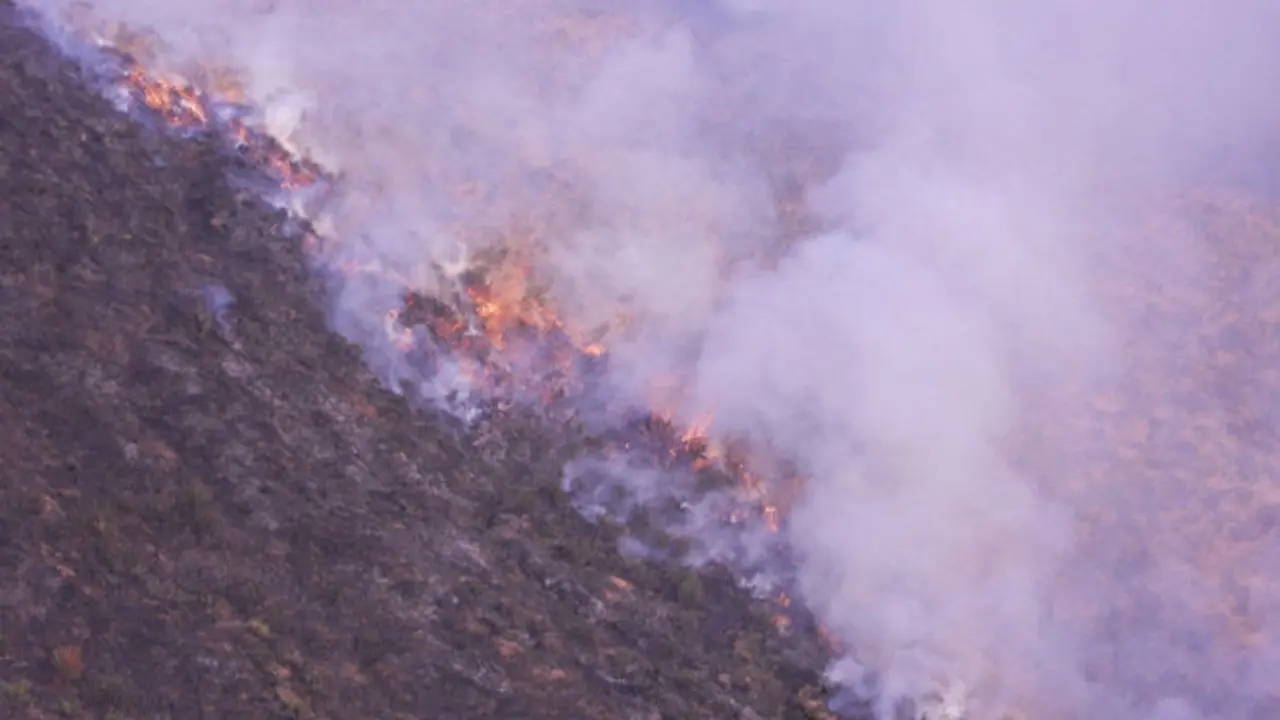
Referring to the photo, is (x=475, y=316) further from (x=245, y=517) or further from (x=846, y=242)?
(x=846, y=242)

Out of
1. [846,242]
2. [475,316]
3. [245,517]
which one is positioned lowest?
[245,517]

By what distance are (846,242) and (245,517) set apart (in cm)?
646

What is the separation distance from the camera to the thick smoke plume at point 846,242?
9195mm

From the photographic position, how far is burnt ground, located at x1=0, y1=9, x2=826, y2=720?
617 cm

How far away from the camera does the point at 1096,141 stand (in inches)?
539

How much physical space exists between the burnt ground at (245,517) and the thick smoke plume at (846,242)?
883 millimetres

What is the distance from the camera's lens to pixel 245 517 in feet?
22.7

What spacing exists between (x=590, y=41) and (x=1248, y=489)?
8.48 m

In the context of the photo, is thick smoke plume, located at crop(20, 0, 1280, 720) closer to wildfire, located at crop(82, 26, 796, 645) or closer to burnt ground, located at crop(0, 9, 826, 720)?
wildfire, located at crop(82, 26, 796, 645)

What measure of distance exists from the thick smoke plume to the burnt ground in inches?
34.8

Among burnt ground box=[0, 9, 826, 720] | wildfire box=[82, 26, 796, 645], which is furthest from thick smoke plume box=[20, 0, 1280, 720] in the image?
burnt ground box=[0, 9, 826, 720]

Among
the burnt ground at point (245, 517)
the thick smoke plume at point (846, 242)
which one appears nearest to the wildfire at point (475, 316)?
the thick smoke plume at point (846, 242)

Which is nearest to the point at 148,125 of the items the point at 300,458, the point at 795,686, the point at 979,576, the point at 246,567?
the point at 300,458

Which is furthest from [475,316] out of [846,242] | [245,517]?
[846,242]
